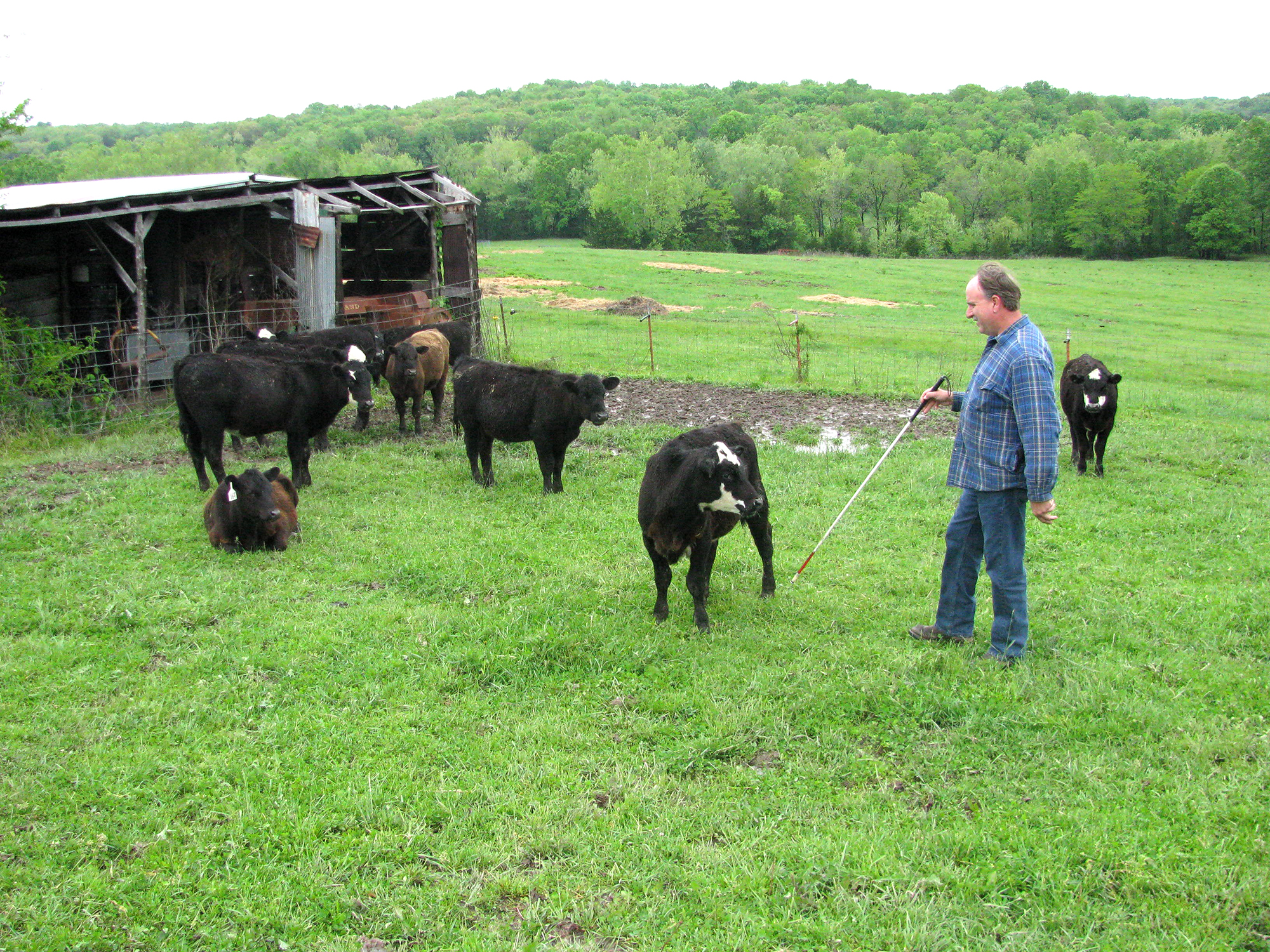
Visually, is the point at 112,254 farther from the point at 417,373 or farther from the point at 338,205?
the point at 417,373

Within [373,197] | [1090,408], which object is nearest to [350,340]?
[373,197]

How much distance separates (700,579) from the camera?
7180mm

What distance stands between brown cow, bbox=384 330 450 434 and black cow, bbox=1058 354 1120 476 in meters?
9.53

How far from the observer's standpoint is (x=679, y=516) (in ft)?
23.4

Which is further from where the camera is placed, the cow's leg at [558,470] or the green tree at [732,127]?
the green tree at [732,127]

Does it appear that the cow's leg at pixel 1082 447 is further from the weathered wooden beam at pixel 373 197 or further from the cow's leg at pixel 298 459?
the weathered wooden beam at pixel 373 197

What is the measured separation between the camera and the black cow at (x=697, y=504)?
6895 mm

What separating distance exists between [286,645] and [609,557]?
3161 mm

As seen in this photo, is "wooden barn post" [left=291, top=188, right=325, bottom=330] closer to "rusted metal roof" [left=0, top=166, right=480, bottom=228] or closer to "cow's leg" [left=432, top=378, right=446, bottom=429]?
"rusted metal roof" [left=0, top=166, right=480, bottom=228]

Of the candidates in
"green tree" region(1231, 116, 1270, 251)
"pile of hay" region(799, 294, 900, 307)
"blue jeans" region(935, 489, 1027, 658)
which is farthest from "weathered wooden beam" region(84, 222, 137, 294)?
"green tree" region(1231, 116, 1270, 251)

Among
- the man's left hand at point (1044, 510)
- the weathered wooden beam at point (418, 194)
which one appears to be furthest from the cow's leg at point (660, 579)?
the weathered wooden beam at point (418, 194)

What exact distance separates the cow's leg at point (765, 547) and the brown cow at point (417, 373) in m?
8.25

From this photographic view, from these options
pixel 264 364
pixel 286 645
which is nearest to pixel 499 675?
pixel 286 645

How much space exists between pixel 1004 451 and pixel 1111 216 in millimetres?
85027
